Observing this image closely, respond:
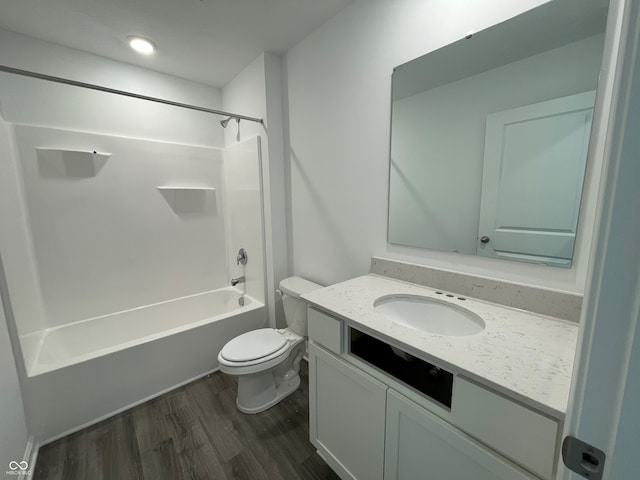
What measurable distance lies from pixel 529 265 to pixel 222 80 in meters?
2.84

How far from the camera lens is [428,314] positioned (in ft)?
4.12

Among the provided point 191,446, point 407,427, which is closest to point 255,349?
point 191,446

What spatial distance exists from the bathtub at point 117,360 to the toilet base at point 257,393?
1.73ft

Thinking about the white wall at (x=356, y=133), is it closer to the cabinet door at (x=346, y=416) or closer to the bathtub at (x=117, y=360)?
the cabinet door at (x=346, y=416)

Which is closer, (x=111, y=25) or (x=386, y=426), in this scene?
(x=386, y=426)

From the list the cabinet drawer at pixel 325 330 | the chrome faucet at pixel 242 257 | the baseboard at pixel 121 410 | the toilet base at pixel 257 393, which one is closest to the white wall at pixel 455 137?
the cabinet drawer at pixel 325 330

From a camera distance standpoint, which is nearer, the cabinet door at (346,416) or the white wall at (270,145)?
the cabinet door at (346,416)

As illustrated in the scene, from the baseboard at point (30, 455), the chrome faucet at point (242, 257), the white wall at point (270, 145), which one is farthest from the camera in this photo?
the chrome faucet at point (242, 257)

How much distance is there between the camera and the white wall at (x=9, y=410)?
1.14 metres

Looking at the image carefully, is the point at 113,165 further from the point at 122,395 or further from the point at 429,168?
the point at 429,168

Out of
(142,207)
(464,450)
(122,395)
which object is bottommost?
(122,395)

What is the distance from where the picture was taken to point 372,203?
1.60 metres

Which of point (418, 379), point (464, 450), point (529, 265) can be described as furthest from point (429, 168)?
point (464, 450)

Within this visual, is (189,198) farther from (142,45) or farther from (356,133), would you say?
(356,133)
